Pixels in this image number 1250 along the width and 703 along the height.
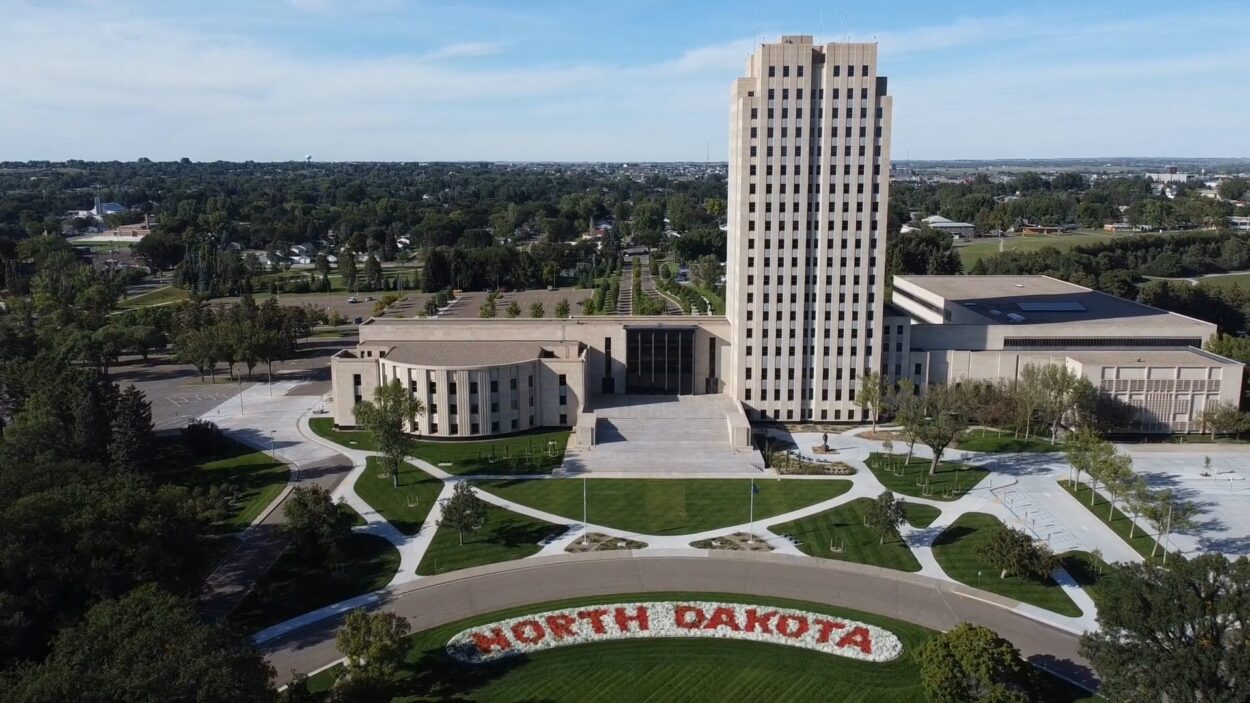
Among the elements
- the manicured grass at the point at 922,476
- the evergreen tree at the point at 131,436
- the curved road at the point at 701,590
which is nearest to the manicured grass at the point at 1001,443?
the manicured grass at the point at 922,476

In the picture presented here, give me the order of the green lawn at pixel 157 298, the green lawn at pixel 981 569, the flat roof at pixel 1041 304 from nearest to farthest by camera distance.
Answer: the green lawn at pixel 981 569
the flat roof at pixel 1041 304
the green lawn at pixel 157 298

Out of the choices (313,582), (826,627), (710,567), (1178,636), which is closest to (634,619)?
(710,567)

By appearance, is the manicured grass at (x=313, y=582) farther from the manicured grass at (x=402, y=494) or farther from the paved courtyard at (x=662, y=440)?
the paved courtyard at (x=662, y=440)

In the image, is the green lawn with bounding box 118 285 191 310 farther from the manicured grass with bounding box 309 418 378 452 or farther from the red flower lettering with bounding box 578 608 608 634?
the red flower lettering with bounding box 578 608 608 634

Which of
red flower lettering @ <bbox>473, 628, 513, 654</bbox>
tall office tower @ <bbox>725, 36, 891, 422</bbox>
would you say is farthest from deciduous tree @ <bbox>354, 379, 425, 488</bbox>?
tall office tower @ <bbox>725, 36, 891, 422</bbox>

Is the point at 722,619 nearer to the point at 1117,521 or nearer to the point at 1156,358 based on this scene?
the point at 1117,521

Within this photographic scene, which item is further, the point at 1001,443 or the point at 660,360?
the point at 660,360

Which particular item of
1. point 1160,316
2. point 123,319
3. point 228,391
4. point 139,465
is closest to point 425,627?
point 139,465
